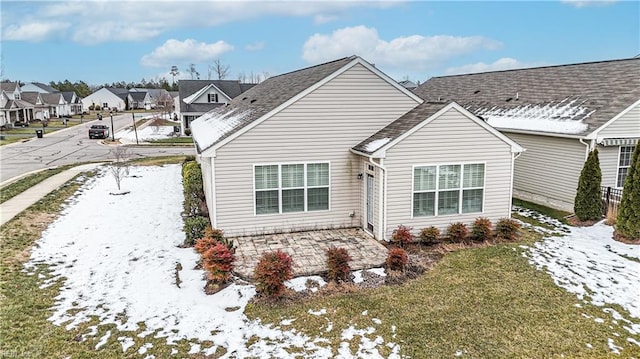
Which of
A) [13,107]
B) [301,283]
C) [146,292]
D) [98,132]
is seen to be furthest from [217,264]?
[13,107]

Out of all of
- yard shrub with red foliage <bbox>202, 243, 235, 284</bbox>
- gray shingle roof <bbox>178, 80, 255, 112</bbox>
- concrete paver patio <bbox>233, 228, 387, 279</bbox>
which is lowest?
concrete paver patio <bbox>233, 228, 387, 279</bbox>

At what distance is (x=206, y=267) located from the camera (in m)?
8.89

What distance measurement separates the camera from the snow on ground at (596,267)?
27.3 feet

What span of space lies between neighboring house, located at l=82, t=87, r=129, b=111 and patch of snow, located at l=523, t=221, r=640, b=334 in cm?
9600

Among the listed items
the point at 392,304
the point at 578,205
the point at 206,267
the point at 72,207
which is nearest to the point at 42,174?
the point at 72,207

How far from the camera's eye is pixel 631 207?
1154 centimetres

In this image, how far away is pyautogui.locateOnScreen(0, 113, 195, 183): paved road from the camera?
25673mm

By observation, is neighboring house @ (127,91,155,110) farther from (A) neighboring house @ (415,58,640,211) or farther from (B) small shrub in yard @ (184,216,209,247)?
(B) small shrub in yard @ (184,216,209,247)

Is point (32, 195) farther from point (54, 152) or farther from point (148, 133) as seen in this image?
point (148, 133)

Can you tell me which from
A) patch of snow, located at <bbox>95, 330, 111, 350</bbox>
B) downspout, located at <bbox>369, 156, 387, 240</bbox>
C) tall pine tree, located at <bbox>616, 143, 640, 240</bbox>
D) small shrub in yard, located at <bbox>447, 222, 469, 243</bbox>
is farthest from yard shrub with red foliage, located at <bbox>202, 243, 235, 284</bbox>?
tall pine tree, located at <bbox>616, 143, 640, 240</bbox>

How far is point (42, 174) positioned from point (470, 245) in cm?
2082

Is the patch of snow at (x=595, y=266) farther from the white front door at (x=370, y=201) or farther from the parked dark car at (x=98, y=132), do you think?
the parked dark car at (x=98, y=132)

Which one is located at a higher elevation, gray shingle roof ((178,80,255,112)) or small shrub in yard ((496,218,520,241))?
gray shingle roof ((178,80,255,112))

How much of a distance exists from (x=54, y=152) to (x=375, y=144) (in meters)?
29.4
